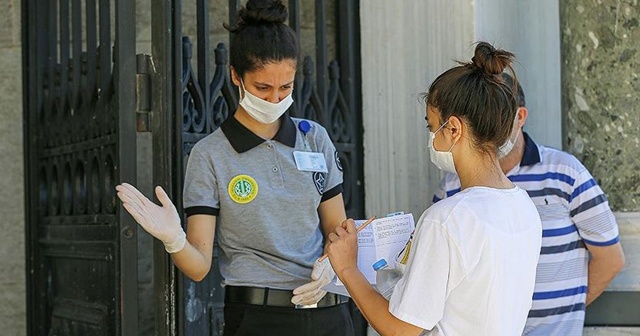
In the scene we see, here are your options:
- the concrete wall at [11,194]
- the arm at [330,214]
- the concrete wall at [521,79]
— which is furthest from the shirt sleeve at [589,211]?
the concrete wall at [11,194]

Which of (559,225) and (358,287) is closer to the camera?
(358,287)

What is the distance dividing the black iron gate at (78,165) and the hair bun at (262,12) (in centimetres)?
57

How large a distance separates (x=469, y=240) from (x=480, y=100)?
34 centimetres

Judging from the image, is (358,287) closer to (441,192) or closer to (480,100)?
(480,100)

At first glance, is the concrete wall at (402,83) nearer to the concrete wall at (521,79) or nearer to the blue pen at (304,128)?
the concrete wall at (521,79)

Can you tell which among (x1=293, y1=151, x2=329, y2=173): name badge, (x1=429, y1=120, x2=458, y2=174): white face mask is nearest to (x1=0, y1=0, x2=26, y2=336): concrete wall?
(x1=293, y1=151, x2=329, y2=173): name badge

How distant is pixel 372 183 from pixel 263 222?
4.24ft

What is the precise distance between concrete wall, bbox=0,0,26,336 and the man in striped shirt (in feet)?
7.83

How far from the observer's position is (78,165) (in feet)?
12.8

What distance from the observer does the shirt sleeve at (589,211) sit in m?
3.41

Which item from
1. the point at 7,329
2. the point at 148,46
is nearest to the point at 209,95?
the point at 148,46

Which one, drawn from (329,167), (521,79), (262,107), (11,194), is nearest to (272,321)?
(329,167)

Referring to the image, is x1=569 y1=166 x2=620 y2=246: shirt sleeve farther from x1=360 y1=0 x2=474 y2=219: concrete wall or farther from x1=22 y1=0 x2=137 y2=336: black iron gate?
x1=22 y1=0 x2=137 y2=336: black iron gate

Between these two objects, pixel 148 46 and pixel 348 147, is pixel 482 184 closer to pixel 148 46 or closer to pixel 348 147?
pixel 348 147
